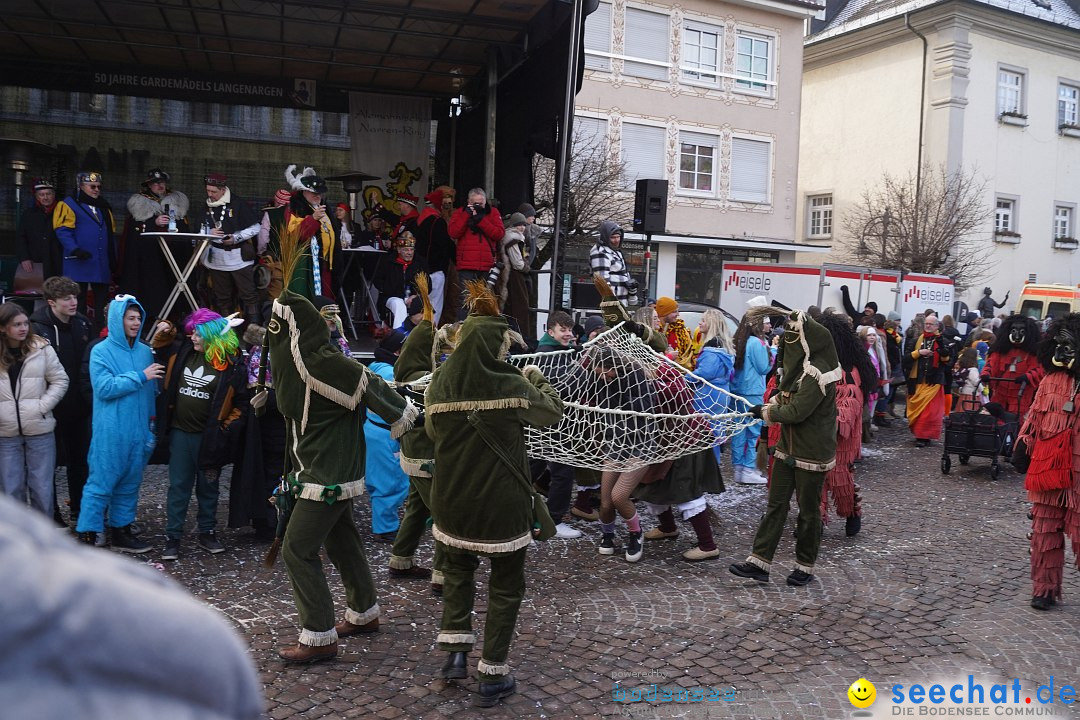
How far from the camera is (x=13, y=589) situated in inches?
29.3

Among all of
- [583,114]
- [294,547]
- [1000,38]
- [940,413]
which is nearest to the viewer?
[294,547]

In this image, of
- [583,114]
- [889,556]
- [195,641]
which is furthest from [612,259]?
[583,114]

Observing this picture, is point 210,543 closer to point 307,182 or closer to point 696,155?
point 307,182

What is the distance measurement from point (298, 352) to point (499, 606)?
5.33ft

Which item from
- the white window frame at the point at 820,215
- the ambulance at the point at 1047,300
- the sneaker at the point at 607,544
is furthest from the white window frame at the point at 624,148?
the sneaker at the point at 607,544

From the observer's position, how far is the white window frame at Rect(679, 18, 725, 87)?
23688 millimetres

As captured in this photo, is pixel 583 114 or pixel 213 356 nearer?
pixel 213 356

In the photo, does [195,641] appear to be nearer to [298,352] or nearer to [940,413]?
[298,352]

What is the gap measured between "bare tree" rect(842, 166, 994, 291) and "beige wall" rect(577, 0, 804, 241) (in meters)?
2.66

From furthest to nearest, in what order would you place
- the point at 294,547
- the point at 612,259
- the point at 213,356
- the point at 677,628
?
the point at 612,259 < the point at 213,356 < the point at 677,628 < the point at 294,547

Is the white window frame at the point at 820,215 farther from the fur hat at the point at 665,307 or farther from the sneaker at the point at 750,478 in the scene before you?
the fur hat at the point at 665,307

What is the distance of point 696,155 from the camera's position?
2422 centimetres

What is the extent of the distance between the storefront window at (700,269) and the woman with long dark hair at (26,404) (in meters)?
19.8

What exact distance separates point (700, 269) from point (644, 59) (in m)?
5.79
